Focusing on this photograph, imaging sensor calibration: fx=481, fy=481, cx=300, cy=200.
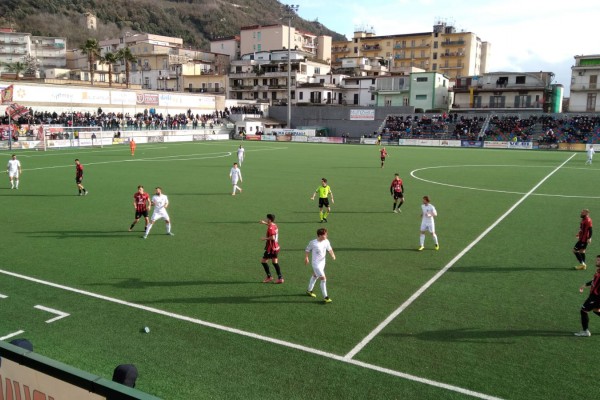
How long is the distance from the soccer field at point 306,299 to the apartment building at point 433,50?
95.6m

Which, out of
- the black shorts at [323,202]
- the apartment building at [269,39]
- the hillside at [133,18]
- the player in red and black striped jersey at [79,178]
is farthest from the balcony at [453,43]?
the player in red and black striped jersey at [79,178]

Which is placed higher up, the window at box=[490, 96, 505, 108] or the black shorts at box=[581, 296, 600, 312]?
the window at box=[490, 96, 505, 108]

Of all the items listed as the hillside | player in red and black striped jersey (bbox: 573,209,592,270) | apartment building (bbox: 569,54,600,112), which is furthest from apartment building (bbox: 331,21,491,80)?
player in red and black striped jersey (bbox: 573,209,592,270)

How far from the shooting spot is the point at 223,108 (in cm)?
8731

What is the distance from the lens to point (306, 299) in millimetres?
10859

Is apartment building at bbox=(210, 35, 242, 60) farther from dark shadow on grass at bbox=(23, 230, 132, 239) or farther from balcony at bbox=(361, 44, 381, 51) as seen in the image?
dark shadow on grass at bbox=(23, 230, 132, 239)

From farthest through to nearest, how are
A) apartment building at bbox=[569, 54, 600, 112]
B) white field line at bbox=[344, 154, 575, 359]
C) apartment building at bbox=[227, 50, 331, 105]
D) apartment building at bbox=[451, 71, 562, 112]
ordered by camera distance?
1. apartment building at bbox=[227, 50, 331, 105]
2. apartment building at bbox=[451, 71, 562, 112]
3. apartment building at bbox=[569, 54, 600, 112]
4. white field line at bbox=[344, 154, 575, 359]

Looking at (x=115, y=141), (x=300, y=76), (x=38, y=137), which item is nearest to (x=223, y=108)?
(x=300, y=76)

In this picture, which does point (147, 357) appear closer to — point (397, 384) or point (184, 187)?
point (397, 384)

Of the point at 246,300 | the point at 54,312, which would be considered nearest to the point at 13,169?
the point at 54,312

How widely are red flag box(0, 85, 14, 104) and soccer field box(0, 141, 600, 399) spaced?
115 feet

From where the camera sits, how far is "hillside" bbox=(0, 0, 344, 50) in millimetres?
122625

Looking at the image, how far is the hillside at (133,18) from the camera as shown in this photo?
402 feet

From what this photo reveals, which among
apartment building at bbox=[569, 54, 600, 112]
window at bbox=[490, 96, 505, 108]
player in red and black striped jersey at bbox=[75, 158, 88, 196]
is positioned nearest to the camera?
player in red and black striped jersey at bbox=[75, 158, 88, 196]
